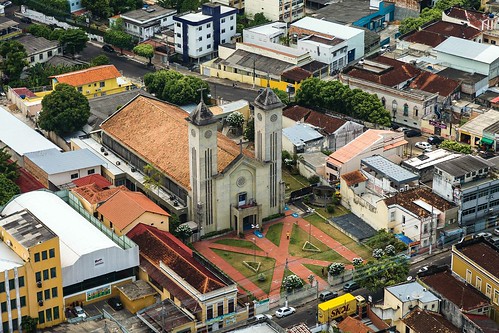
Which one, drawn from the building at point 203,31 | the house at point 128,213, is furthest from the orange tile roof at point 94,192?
the building at point 203,31

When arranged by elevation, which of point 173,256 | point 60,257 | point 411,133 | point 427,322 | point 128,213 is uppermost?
point 60,257

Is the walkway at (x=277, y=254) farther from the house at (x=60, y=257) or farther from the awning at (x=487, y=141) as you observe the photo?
the awning at (x=487, y=141)

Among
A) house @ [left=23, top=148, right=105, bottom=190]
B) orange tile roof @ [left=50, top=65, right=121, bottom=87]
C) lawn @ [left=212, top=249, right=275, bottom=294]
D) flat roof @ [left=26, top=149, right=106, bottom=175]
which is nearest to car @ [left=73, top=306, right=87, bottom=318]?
lawn @ [left=212, top=249, right=275, bottom=294]

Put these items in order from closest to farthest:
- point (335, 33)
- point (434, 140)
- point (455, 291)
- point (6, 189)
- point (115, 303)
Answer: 1. point (455, 291)
2. point (115, 303)
3. point (6, 189)
4. point (434, 140)
5. point (335, 33)

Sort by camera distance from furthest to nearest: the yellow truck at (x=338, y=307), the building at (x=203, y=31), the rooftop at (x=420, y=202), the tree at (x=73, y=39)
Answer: the building at (x=203, y=31) < the tree at (x=73, y=39) < the rooftop at (x=420, y=202) < the yellow truck at (x=338, y=307)

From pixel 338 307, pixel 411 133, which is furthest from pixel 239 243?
pixel 411 133

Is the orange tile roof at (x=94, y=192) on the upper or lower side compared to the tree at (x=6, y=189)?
lower

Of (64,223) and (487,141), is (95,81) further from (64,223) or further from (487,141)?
(487,141)
